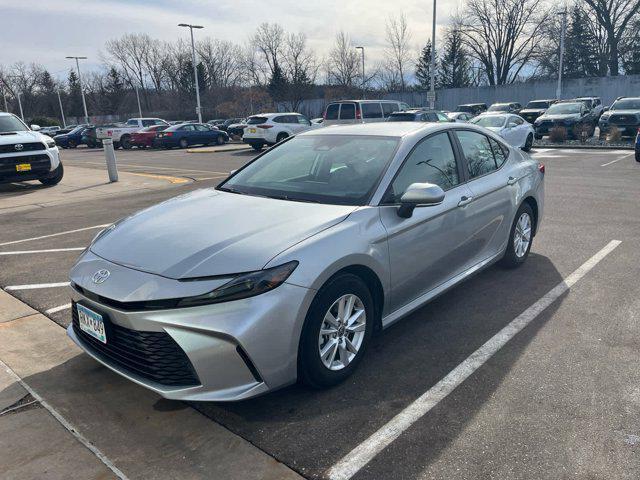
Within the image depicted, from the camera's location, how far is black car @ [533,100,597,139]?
833 inches

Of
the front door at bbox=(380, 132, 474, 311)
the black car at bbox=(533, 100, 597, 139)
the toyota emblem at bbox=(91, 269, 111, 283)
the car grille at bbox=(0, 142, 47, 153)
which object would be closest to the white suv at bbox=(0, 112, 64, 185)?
the car grille at bbox=(0, 142, 47, 153)

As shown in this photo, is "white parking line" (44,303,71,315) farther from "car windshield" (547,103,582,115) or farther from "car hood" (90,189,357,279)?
"car windshield" (547,103,582,115)

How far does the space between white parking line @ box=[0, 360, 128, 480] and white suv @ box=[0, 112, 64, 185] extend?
32.8 feet

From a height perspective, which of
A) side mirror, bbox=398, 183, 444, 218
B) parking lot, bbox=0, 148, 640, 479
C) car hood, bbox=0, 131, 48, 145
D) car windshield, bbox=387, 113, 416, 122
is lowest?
parking lot, bbox=0, 148, 640, 479

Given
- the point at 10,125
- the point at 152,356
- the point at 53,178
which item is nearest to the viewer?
the point at 152,356

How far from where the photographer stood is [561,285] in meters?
4.86

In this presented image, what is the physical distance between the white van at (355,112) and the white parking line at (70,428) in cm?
1734

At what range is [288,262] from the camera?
9.16 feet

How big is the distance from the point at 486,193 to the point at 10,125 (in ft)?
41.0

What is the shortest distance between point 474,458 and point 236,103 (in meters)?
58.1

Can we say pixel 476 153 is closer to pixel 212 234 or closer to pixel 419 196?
pixel 419 196

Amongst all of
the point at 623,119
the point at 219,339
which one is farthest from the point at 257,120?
the point at 219,339

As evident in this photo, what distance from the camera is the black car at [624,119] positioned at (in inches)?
763

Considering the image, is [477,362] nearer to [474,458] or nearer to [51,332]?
[474,458]
